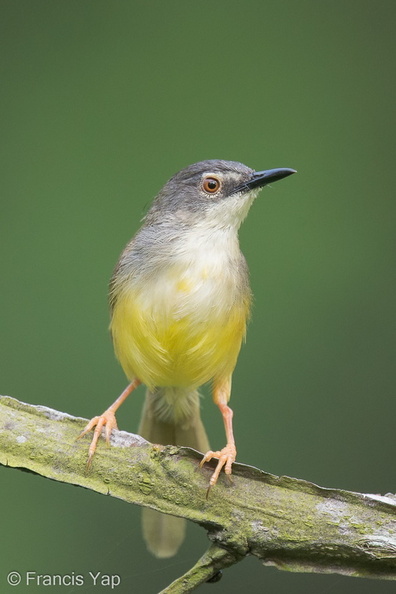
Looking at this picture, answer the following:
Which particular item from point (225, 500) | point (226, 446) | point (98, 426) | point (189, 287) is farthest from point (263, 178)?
point (225, 500)

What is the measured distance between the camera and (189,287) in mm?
3729

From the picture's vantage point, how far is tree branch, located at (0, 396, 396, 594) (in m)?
2.90

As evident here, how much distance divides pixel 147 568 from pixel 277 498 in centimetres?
183

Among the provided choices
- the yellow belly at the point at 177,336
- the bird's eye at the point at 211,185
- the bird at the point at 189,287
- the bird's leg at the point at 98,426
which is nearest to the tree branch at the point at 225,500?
the bird's leg at the point at 98,426

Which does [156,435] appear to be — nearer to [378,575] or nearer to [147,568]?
[147,568]

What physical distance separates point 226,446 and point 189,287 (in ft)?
2.55

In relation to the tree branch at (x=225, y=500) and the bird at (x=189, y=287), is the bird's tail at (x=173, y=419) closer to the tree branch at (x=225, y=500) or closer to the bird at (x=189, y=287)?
the bird at (x=189, y=287)

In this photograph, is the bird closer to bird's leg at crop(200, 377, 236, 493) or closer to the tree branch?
bird's leg at crop(200, 377, 236, 493)

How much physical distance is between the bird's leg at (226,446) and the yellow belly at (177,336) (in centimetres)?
18

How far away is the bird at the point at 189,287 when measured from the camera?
375 centimetres

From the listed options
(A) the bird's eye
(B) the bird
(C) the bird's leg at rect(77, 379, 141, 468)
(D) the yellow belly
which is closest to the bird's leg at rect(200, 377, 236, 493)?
(B) the bird

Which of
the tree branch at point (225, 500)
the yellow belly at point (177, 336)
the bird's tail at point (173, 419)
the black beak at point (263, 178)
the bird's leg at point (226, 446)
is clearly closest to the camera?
the tree branch at point (225, 500)

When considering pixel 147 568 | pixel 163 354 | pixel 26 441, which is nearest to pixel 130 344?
pixel 163 354

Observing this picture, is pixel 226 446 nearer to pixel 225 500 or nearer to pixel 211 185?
pixel 225 500
